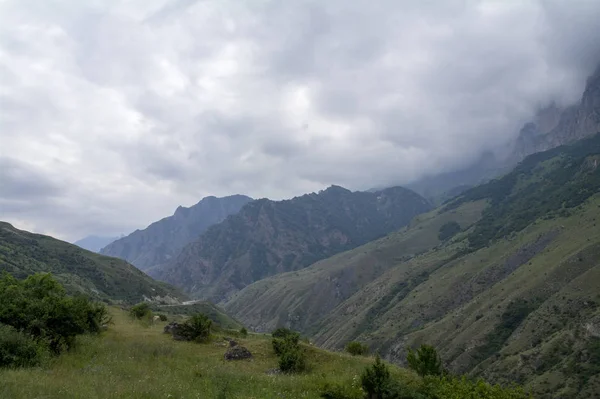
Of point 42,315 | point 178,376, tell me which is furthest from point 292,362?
point 42,315

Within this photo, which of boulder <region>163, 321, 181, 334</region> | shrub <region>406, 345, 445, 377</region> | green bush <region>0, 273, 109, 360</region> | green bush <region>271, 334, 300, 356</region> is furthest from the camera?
boulder <region>163, 321, 181, 334</region>

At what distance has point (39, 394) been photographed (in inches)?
520

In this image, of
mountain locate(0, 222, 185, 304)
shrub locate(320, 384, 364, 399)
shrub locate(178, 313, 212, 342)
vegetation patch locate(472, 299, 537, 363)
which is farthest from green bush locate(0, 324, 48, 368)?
vegetation patch locate(472, 299, 537, 363)

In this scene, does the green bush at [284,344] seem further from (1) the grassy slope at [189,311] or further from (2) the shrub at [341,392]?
(1) the grassy slope at [189,311]

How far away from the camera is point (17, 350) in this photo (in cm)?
1867

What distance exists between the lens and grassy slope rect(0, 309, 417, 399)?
1423 centimetres

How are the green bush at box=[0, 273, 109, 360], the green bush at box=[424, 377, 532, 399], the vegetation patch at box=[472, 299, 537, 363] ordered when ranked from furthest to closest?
the vegetation patch at box=[472, 299, 537, 363]
the green bush at box=[0, 273, 109, 360]
the green bush at box=[424, 377, 532, 399]

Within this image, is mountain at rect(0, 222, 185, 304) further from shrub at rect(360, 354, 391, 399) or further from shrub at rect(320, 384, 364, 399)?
shrub at rect(360, 354, 391, 399)

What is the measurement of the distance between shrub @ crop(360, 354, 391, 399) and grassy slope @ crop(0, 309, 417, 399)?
210cm

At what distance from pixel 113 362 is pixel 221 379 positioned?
6.20 m

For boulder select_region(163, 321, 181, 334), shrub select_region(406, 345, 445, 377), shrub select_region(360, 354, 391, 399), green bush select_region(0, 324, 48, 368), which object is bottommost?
shrub select_region(406, 345, 445, 377)

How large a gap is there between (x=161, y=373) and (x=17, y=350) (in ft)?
21.7

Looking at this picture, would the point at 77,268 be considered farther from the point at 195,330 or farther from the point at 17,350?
the point at 17,350

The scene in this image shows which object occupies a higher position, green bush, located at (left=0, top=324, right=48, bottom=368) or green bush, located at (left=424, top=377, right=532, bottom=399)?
green bush, located at (left=0, top=324, right=48, bottom=368)
